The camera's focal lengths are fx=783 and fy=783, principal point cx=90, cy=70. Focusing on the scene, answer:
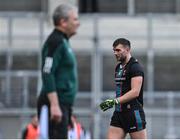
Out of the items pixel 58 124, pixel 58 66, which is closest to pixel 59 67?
pixel 58 66

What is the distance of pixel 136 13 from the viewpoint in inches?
694

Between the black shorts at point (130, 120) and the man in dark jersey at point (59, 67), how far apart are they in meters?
0.85

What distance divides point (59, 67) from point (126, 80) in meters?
1.36

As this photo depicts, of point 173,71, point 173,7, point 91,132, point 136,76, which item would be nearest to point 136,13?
point 173,7

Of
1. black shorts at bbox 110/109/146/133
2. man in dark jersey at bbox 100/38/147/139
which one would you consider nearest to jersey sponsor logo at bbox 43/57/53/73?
black shorts at bbox 110/109/146/133

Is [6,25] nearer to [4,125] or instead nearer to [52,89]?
[4,125]

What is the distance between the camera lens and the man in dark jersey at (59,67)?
546 cm

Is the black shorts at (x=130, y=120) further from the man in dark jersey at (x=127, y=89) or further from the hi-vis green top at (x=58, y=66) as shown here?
the hi-vis green top at (x=58, y=66)

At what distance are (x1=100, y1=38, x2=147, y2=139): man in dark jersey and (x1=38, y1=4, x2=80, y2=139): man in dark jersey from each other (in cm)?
107

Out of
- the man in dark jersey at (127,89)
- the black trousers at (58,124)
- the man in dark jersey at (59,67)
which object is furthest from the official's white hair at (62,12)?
the man in dark jersey at (127,89)

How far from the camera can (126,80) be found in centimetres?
420

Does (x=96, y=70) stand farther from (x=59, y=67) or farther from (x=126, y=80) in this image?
(x=126, y=80)

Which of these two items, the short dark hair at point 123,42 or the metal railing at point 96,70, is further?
the metal railing at point 96,70

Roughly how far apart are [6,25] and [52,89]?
11028mm
